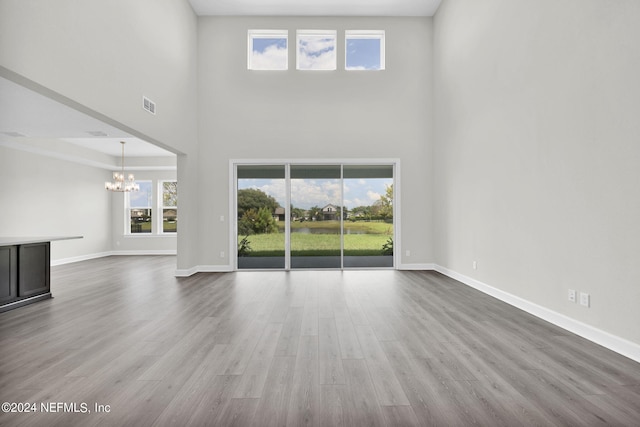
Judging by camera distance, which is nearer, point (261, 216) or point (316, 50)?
point (261, 216)

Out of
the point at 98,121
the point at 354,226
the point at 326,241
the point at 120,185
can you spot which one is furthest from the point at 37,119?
the point at 354,226

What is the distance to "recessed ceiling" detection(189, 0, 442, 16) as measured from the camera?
21.8 feet

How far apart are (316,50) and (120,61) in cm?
432

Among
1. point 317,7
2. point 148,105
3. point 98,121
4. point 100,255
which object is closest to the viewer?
point 148,105

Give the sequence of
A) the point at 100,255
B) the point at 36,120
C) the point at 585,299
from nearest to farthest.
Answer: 1. the point at 585,299
2. the point at 36,120
3. the point at 100,255

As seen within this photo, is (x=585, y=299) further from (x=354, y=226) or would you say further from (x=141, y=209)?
(x=141, y=209)

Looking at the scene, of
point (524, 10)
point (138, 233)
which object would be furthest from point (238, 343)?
point (138, 233)

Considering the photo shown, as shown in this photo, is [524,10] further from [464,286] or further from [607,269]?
[464,286]

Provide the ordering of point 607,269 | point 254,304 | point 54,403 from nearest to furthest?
point 54,403 → point 607,269 → point 254,304

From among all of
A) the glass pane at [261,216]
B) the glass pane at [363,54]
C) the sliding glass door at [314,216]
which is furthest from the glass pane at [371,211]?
the glass pane at [363,54]

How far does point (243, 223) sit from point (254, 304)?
2.98m

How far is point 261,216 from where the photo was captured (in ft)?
23.4

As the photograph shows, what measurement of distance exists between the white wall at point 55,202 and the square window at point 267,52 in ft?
20.0

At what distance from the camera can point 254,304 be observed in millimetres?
4469
